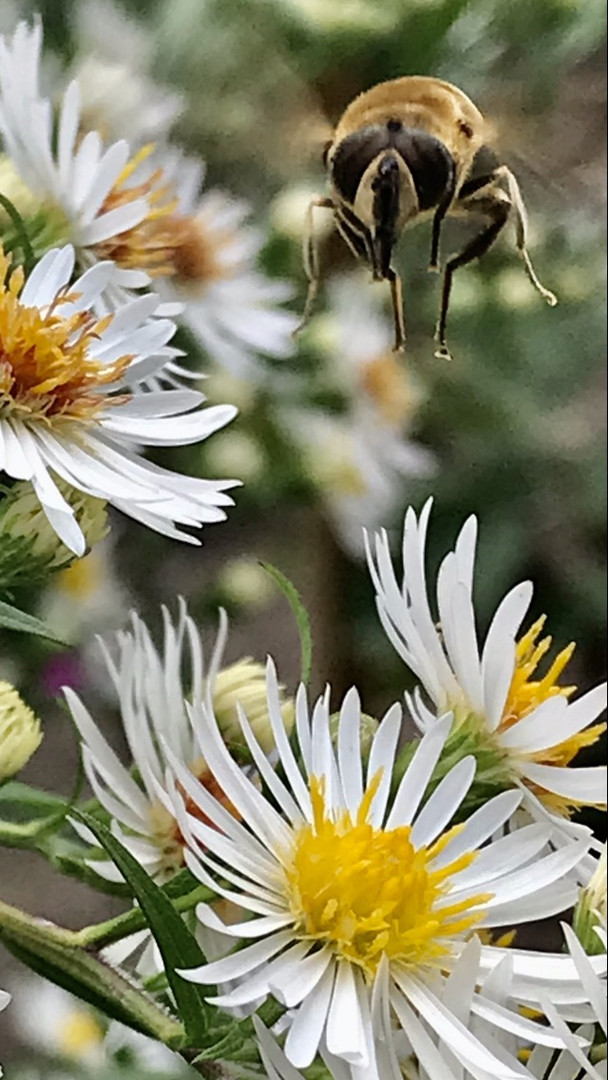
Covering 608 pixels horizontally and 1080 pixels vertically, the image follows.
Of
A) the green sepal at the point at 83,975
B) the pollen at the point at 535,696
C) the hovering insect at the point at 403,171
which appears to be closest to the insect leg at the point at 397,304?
the hovering insect at the point at 403,171

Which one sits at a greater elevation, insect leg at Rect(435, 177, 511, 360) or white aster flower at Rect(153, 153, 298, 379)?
insect leg at Rect(435, 177, 511, 360)

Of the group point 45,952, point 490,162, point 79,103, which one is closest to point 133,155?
point 79,103

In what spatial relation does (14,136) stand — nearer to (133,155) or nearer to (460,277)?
(133,155)

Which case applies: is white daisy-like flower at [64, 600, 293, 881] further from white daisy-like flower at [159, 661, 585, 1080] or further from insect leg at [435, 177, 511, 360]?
insect leg at [435, 177, 511, 360]

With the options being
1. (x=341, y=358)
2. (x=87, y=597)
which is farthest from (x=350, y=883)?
(x=341, y=358)

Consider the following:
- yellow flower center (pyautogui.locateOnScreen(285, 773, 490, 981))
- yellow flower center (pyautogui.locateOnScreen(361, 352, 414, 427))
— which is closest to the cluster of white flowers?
yellow flower center (pyautogui.locateOnScreen(285, 773, 490, 981))

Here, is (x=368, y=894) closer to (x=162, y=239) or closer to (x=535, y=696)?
(x=535, y=696)
